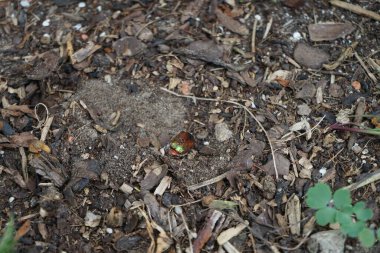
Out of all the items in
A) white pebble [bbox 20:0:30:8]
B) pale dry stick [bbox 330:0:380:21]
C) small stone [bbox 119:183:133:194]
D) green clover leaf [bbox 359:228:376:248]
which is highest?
pale dry stick [bbox 330:0:380:21]

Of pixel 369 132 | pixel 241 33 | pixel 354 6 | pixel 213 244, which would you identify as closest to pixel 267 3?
pixel 241 33

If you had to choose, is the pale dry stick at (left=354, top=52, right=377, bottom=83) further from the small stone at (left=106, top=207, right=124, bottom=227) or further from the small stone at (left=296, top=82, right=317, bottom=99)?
the small stone at (left=106, top=207, right=124, bottom=227)

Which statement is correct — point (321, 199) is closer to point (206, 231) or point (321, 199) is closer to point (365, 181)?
point (365, 181)

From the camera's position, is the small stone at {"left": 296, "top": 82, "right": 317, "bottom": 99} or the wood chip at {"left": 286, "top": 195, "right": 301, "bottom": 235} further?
the small stone at {"left": 296, "top": 82, "right": 317, "bottom": 99}

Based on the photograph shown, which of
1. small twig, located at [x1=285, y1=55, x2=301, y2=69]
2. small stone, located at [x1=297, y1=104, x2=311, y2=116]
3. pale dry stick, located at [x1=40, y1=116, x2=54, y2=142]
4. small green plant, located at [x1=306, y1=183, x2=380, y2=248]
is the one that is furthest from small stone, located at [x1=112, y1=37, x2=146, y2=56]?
small green plant, located at [x1=306, y1=183, x2=380, y2=248]

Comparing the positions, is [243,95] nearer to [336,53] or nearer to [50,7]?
[336,53]

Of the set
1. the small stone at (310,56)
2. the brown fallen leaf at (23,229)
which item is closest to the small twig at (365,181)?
the small stone at (310,56)

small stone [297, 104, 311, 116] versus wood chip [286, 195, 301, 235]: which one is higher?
small stone [297, 104, 311, 116]

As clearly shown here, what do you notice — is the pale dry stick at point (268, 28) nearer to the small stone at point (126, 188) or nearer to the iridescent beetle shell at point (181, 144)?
the iridescent beetle shell at point (181, 144)
